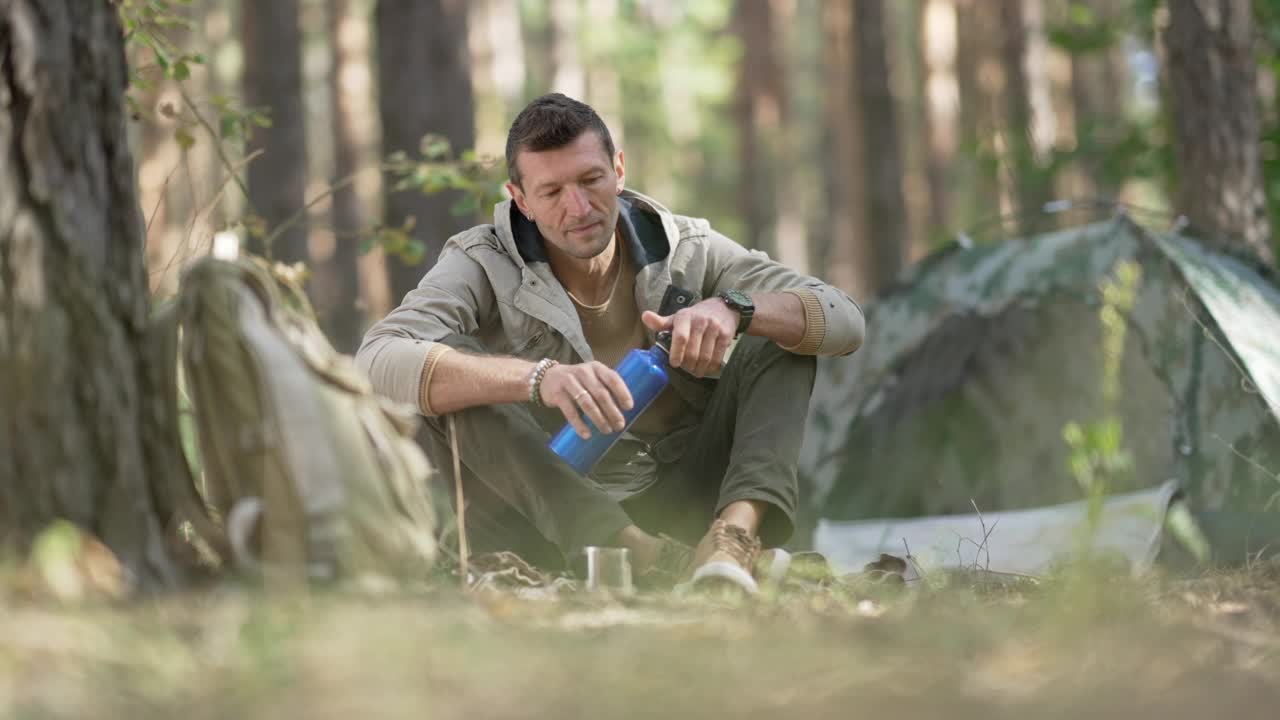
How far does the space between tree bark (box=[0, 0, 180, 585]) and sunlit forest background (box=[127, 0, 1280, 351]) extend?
755mm

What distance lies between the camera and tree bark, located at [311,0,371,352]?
34.1 feet

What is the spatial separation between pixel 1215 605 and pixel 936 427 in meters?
2.57

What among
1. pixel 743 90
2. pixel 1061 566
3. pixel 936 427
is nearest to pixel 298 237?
pixel 936 427

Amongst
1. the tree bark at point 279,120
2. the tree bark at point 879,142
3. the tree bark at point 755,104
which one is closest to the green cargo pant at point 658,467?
the tree bark at point 279,120

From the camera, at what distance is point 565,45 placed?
48.0ft

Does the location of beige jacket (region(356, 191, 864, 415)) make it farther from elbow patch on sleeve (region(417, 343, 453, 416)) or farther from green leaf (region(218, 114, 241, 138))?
green leaf (region(218, 114, 241, 138))

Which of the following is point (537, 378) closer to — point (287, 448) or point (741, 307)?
point (741, 307)

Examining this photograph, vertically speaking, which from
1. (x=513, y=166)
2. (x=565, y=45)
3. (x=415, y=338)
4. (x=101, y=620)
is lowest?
(x=101, y=620)

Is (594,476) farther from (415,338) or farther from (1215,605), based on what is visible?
(1215,605)

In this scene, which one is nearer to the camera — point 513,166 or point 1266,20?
point 513,166

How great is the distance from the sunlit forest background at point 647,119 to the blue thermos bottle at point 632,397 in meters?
1.02

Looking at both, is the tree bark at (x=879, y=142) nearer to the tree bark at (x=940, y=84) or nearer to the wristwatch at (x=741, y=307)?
the tree bark at (x=940, y=84)

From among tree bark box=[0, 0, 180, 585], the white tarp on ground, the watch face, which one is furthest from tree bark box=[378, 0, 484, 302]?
tree bark box=[0, 0, 180, 585]

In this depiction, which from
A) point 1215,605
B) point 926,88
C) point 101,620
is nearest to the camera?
point 101,620
